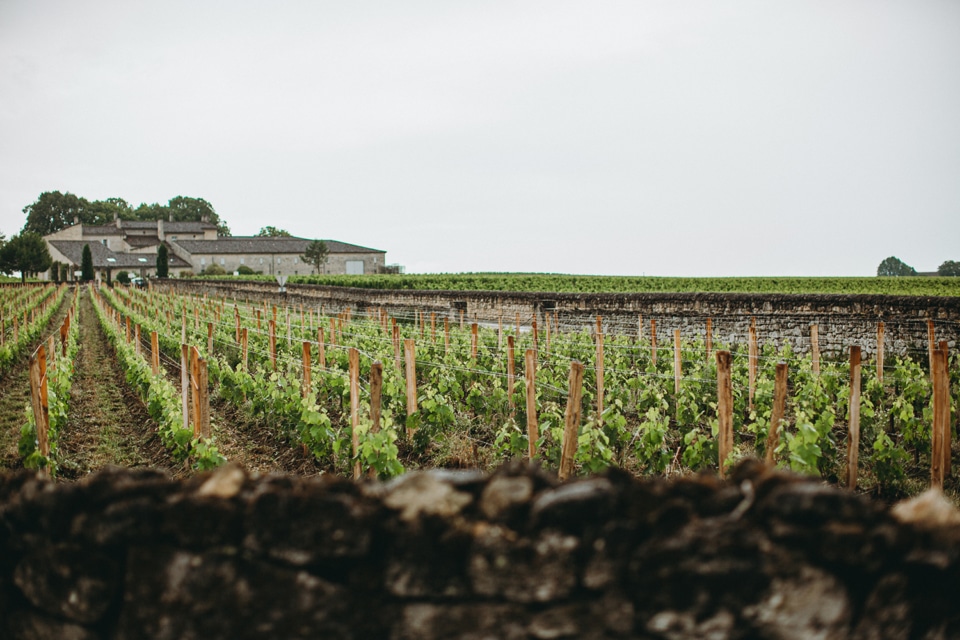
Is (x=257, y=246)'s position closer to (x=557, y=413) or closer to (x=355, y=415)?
(x=355, y=415)

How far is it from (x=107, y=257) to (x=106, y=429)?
8061cm

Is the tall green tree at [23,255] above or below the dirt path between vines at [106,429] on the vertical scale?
above

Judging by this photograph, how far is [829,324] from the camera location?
1507 centimetres

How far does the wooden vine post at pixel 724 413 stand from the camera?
589cm

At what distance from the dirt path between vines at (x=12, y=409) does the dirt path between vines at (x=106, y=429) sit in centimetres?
56

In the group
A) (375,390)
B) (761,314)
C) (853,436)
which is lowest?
(853,436)

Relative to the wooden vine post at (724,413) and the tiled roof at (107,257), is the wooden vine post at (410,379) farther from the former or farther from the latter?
the tiled roof at (107,257)

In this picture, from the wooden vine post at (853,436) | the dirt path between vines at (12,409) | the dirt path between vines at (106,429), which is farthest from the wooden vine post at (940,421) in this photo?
the dirt path between vines at (12,409)

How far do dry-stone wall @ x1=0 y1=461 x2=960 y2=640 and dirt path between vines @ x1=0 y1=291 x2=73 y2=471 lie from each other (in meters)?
6.98

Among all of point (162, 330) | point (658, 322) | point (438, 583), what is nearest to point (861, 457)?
point (438, 583)

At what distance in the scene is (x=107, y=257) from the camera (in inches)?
3137

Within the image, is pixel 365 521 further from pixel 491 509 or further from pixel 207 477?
pixel 207 477

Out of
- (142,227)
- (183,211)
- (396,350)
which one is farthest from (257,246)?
(396,350)

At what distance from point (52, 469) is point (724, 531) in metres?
6.96
